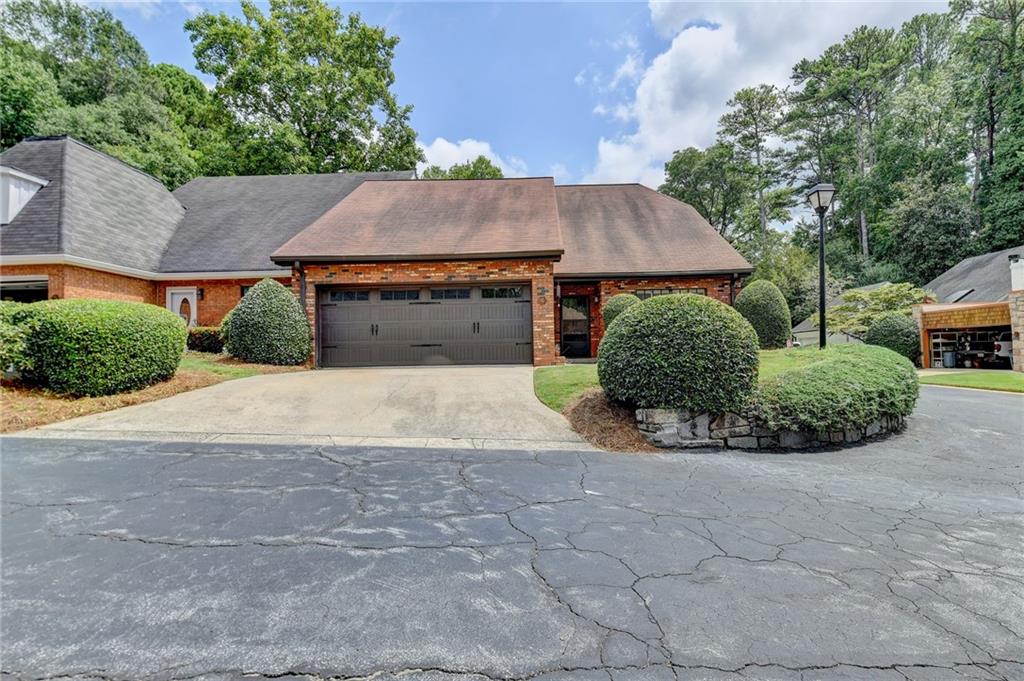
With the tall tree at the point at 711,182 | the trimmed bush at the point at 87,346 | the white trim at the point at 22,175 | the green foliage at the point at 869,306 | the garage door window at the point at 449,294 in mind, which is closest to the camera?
the trimmed bush at the point at 87,346

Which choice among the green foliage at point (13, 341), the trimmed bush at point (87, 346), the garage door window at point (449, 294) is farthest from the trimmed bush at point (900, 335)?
the green foliage at point (13, 341)

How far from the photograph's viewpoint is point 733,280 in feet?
46.3

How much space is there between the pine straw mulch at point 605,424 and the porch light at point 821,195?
5989 mm

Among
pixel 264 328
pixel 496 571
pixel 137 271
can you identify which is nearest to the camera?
pixel 496 571

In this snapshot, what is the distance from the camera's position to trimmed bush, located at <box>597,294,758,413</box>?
18.4ft

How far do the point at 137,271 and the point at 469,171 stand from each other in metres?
26.6

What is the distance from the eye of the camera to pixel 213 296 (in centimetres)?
1428

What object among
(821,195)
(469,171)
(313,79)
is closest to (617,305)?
(821,195)

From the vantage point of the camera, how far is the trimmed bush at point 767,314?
1255 cm

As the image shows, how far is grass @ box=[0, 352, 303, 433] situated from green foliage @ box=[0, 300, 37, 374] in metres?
0.39

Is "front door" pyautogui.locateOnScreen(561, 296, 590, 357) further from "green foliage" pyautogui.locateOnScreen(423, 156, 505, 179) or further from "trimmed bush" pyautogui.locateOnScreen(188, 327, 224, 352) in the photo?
"green foliage" pyautogui.locateOnScreen(423, 156, 505, 179)

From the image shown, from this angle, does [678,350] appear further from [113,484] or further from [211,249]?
[211,249]

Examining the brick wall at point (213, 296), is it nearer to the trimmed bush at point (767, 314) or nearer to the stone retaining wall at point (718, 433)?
the stone retaining wall at point (718, 433)

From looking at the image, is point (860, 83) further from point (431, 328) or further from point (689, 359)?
point (689, 359)
